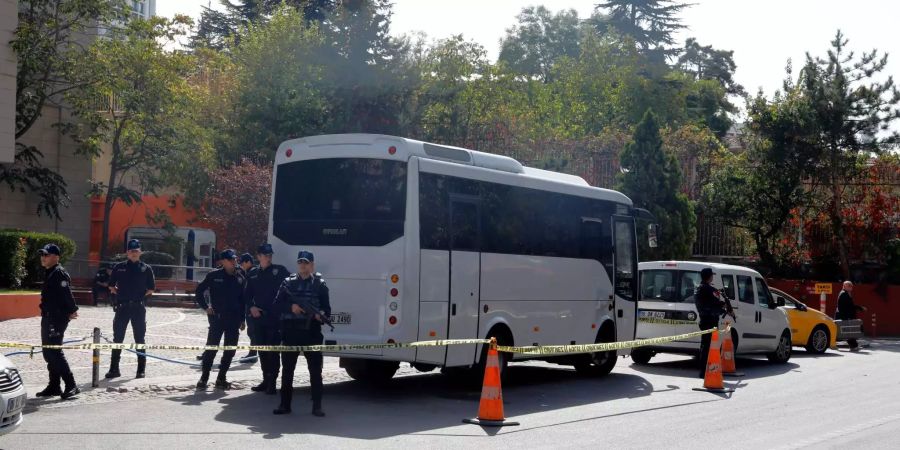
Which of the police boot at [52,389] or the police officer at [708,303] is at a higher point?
the police officer at [708,303]

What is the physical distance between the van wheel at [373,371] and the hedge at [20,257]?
1461cm

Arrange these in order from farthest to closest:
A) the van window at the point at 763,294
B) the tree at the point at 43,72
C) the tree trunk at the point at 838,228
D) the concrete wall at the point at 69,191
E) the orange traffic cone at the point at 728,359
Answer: the concrete wall at the point at 69,191 → the tree at the point at 43,72 → the tree trunk at the point at 838,228 → the van window at the point at 763,294 → the orange traffic cone at the point at 728,359

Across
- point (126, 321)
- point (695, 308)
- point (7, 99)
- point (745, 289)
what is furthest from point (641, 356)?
point (7, 99)

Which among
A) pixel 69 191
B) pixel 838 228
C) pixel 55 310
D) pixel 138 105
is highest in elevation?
pixel 138 105

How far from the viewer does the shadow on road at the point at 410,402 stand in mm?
11391

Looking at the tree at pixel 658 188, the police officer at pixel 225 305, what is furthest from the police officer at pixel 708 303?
the tree at pixel 658 188

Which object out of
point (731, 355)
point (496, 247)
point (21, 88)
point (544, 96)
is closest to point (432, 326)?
point (496, 247)

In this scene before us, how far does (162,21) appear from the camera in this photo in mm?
39625

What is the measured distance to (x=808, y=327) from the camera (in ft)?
79.7

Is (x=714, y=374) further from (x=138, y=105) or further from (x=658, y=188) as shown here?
(x=138, y=105)

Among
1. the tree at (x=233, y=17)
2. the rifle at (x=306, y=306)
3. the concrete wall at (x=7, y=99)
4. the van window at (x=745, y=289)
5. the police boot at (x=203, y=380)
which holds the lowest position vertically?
the police boot at (x=203, y=380)

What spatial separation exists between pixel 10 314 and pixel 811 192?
79.2ft

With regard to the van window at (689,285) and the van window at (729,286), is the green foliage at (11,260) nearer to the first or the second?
the van window at (689,285)

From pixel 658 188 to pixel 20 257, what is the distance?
18.2 meters
